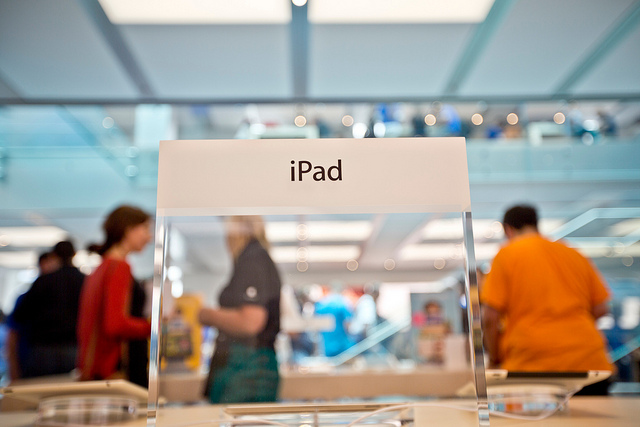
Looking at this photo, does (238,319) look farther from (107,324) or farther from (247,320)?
(107,324)

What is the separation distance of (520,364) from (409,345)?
953 millimetres

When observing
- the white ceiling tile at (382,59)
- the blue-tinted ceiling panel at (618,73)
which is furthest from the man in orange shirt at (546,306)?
the blue-tinted ceiling panel at (618,73)

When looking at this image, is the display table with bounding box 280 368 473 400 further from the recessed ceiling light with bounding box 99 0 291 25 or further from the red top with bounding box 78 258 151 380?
the recessed ceiling light with bounding box 99 0 291 25

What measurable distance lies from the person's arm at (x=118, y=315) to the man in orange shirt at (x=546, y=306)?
983mm

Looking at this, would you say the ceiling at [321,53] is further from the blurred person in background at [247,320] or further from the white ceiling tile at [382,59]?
the blurred person in background at [247,320]

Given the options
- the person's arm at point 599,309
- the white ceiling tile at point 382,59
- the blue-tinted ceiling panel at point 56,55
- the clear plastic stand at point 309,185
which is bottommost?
the person's arm at point 599,309

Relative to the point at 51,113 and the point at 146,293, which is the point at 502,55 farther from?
the point at 51,113

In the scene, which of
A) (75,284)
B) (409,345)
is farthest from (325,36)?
(75,284)

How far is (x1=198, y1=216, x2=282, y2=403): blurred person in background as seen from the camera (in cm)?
117

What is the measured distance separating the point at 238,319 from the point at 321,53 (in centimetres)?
148

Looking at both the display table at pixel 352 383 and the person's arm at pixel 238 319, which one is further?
the display table at pixel 352 383

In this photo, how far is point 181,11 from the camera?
2031 millimetres

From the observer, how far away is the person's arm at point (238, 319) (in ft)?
4.54

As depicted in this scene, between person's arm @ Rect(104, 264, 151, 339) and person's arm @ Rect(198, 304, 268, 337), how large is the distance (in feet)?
0.56
